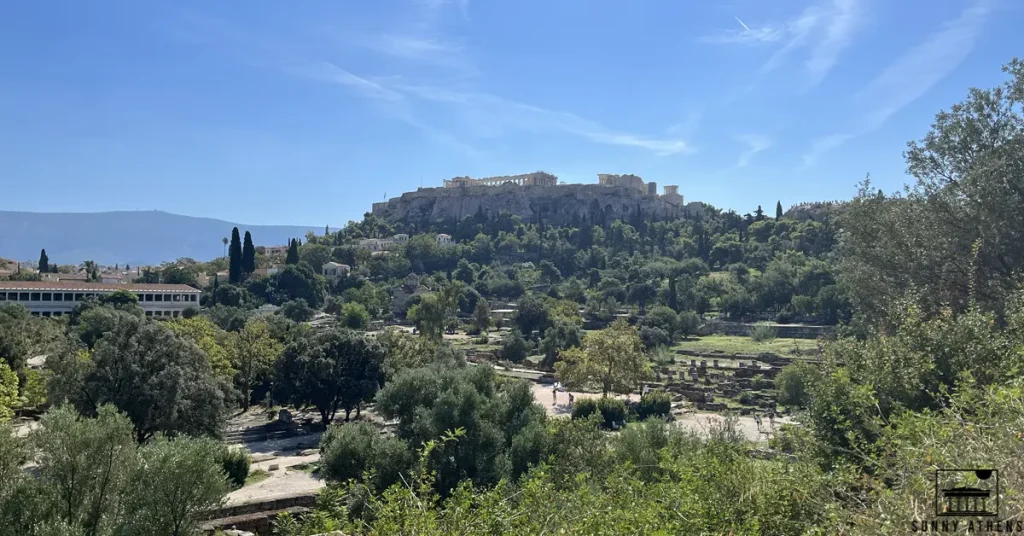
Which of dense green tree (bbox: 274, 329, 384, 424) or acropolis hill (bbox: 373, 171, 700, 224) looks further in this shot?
acropolis hill (bbox: 373, 171, 700, 224)

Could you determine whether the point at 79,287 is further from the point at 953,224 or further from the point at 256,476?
the point at 953,224

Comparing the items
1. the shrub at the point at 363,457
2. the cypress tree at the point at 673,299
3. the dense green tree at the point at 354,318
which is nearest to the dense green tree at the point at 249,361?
the shrub at the point at 363,457

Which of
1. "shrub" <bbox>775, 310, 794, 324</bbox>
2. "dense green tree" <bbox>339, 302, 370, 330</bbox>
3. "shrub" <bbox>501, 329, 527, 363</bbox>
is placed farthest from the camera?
"shrub" <bbox>775, 310, 794, 324</bbox>

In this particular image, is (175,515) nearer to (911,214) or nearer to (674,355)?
(911,214)

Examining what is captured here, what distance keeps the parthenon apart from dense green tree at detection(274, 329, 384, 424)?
89175 mm

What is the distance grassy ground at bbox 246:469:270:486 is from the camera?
16812mm

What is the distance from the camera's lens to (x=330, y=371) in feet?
76.6

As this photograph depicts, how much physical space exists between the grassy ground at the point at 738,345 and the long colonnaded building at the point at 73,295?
35811 millimetres

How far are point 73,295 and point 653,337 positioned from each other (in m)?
40.1

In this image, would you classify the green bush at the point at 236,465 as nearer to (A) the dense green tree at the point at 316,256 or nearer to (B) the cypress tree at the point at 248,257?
(B) the cypress tree at the point at 248,257

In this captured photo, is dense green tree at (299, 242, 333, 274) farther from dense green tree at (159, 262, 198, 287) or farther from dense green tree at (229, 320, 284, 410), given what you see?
dense green tree at (229, 320, 284, 410)

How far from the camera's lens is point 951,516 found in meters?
3.74

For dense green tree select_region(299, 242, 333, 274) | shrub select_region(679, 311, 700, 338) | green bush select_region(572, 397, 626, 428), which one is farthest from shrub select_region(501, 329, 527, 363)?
dense green tree select_region(299, 242, 333, 274)

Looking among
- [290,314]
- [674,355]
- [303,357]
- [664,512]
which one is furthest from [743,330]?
[664,512]
